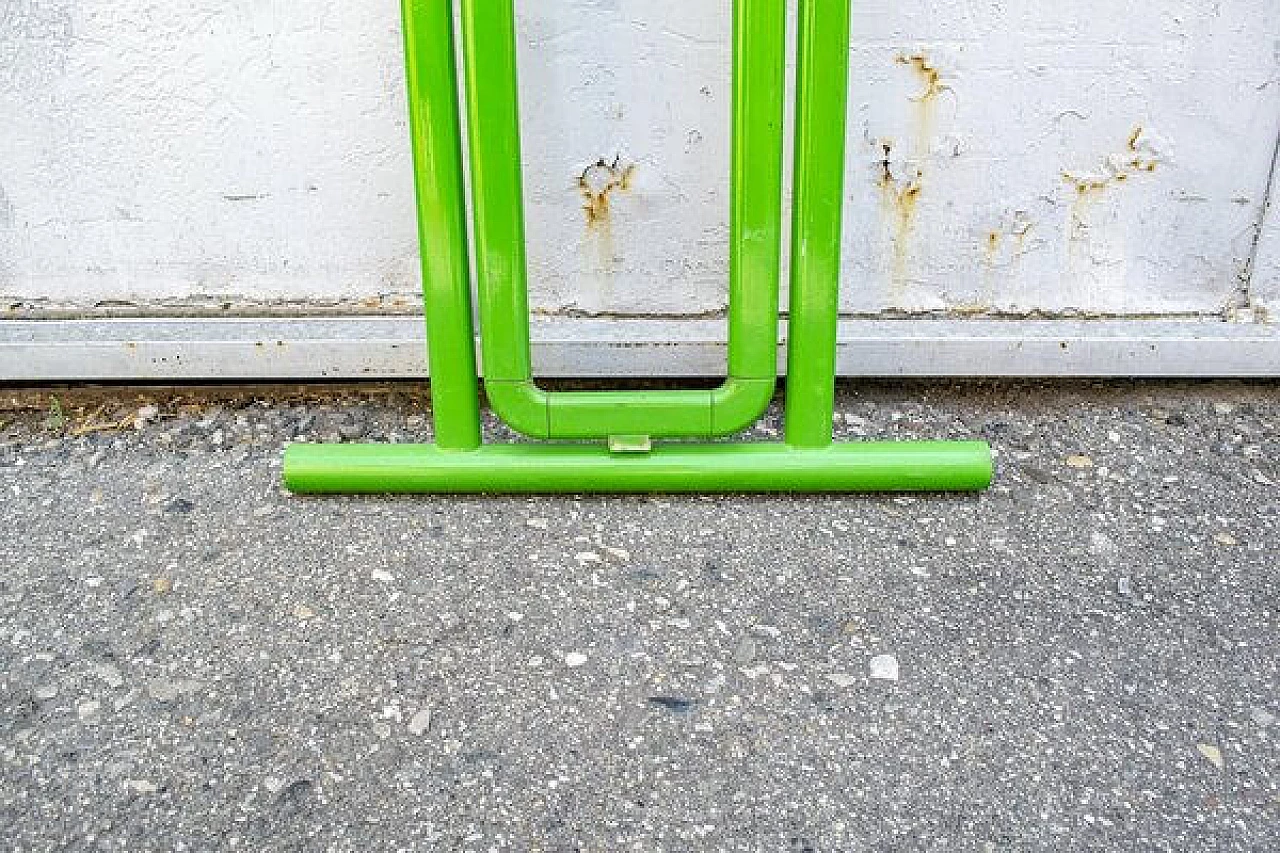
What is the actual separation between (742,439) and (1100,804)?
680mm

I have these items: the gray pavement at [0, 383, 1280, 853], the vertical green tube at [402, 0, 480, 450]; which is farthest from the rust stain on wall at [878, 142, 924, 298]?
the vertical green tube at [402, 0, 480, 450]

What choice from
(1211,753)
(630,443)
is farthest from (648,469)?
(1211,753)

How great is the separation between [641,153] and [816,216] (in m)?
0.31

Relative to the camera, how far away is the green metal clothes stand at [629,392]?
4.10 feet

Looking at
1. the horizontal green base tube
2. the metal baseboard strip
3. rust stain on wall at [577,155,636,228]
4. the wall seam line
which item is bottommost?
the horizontal green base tube

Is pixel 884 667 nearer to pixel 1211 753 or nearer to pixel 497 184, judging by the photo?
pixel 1211 753

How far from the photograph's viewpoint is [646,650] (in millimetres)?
1198

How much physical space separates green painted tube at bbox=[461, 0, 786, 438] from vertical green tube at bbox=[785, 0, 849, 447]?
4 centimetres

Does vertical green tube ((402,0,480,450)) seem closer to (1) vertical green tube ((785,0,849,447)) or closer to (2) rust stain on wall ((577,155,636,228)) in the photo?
(2) rust stain on wall ((577,155,636,228))

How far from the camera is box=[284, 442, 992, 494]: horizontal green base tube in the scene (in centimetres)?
143

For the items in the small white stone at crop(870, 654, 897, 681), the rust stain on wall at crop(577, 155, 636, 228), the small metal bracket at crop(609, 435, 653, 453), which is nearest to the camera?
the small white stone at crop(870, 654, 897, 681)

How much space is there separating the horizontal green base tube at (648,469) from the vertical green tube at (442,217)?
1.9 inches

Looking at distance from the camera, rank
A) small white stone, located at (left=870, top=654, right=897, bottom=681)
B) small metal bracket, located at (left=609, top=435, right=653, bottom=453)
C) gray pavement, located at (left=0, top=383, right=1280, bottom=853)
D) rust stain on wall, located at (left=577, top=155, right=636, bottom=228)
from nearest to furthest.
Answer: gray pavement, located at (left=0, top=383, right=1280, bottom=853), small white stone, located at (left=870, top=654, right=897, bottom=681), small metal bracket, located at (left=609, top=435, right=653, bottom=453), rust stain on wall, located at (left=577, top=155, right=636, bottom=228)

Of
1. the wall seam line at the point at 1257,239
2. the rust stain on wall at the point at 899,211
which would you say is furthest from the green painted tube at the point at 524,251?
the wall seam line at the point at 1257,239
